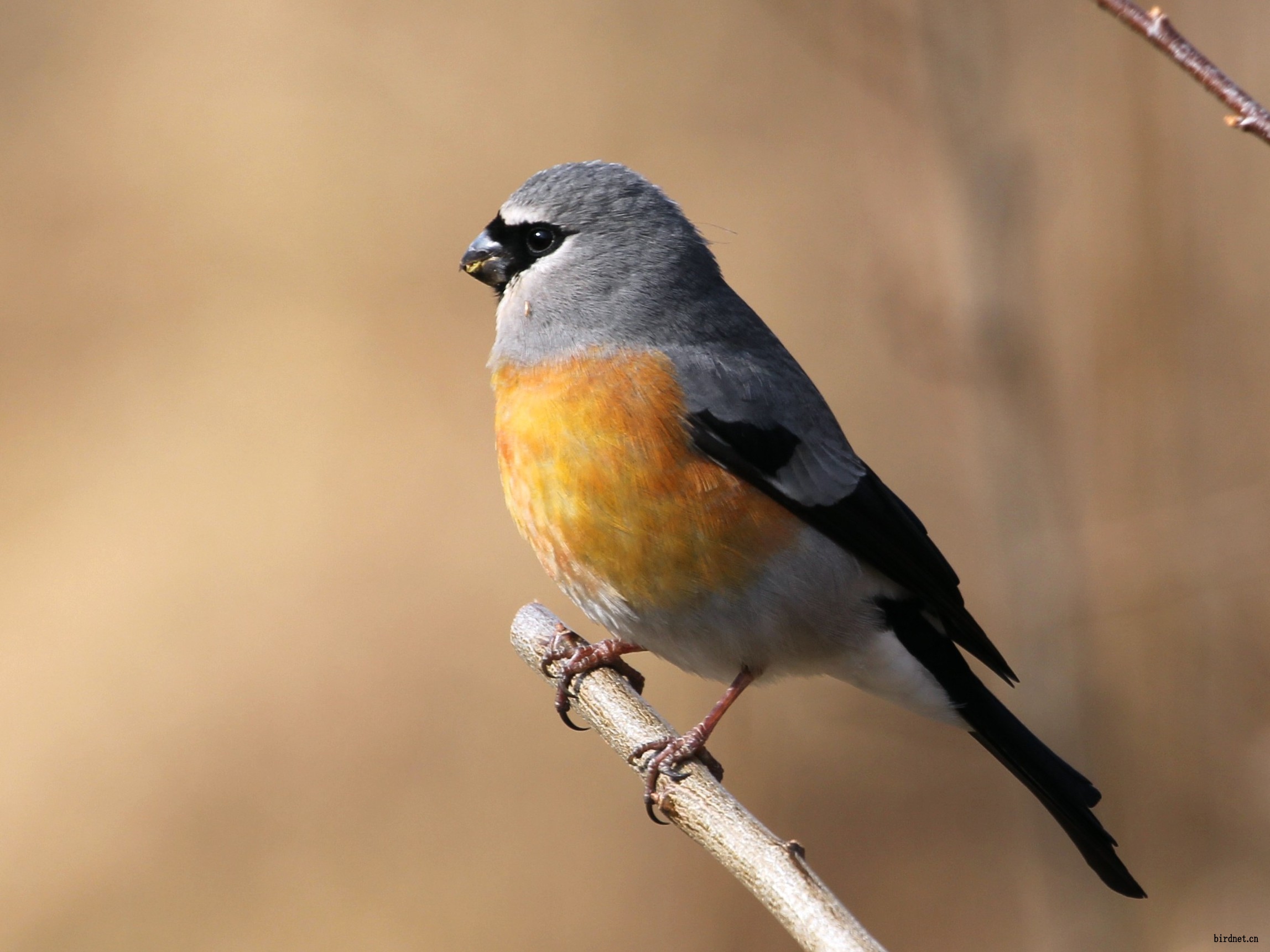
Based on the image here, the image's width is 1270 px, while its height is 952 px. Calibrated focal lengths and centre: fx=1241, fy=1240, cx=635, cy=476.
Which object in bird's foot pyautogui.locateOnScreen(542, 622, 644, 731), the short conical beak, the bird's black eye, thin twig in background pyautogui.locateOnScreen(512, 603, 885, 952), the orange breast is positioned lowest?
thin twig in background pyautogui.locateOnScreen(512, 603, 885, 952)

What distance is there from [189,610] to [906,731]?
13.6ft

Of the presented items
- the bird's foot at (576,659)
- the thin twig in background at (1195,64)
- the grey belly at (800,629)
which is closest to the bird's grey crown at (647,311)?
the grey belly at (800,629)

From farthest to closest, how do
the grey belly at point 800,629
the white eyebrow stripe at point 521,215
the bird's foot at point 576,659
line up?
the bird's foot at point 576,659
the white eyebrow stripe at point 521,215
the grey belly at point 800,629

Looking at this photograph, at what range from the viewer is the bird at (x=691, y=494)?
3.58 m

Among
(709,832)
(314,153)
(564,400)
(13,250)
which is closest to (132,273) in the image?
(13,250)

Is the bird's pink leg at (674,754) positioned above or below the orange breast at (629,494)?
below

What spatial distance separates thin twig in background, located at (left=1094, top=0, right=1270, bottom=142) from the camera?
173cm

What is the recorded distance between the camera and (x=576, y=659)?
409 cm

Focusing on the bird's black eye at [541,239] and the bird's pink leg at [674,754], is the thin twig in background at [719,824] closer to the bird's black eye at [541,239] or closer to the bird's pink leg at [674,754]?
the bird's pink leg at [674,754]

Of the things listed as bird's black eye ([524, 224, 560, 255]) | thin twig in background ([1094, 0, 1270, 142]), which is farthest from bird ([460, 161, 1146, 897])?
thin twig in background ([1094, 0, 1270, 142])

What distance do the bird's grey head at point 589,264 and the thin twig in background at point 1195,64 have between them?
2147 mm

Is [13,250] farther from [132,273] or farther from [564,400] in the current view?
[564,400]

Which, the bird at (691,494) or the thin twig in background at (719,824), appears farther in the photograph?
Answer: the bird at (691,494)

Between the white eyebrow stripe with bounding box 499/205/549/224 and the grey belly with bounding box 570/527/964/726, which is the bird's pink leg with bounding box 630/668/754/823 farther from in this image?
the white eyebrow stripe with bounding box 499/205/549/224
